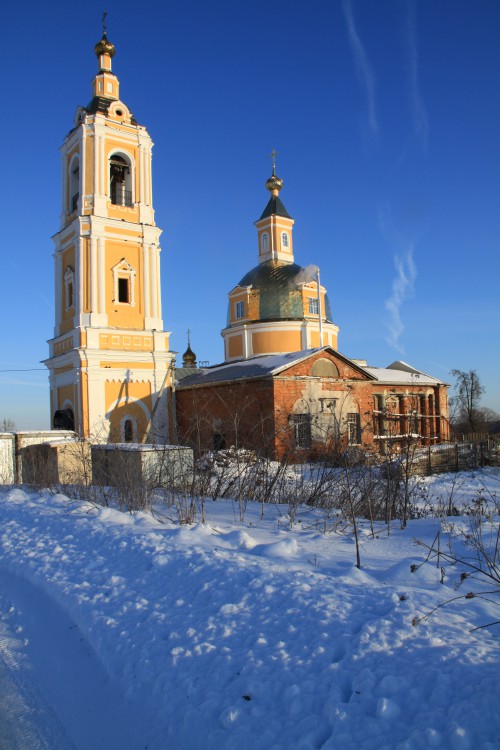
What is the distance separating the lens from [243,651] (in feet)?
9.89

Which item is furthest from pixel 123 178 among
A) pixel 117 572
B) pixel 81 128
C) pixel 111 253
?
pixel 117 572

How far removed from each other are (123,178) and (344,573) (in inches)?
867

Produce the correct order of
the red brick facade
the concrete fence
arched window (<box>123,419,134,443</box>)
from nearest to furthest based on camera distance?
the concrete fence
the red brick facade
arched window (<box>123,419,134,443</box>)

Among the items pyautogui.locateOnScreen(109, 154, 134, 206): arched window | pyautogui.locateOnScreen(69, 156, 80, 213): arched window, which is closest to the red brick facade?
pyautogui.locateOnScreen(109, 154, 134, 206): arched window

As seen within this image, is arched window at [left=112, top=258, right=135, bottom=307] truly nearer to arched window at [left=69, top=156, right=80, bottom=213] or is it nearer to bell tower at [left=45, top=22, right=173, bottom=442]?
bell tower at [left=45, top=22, right=173, bottom=442]

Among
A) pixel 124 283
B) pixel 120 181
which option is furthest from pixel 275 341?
pixel 120 181

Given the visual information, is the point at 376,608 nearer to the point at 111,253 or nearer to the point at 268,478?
the point at 268,478

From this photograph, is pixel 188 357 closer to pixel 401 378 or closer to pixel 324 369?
pixel 401 378

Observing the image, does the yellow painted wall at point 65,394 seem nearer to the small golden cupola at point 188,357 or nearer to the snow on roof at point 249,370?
the snow on roof at point 249,370

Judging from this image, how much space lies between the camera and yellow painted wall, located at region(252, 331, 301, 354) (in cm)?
2849

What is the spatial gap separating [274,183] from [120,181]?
14.2 metres

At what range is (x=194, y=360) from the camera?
44125 mm

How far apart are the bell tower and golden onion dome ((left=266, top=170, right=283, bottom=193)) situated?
43.6ft

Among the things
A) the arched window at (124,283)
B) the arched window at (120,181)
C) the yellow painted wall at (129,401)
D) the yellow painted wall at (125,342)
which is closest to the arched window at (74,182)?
the arched window at (120,181)
